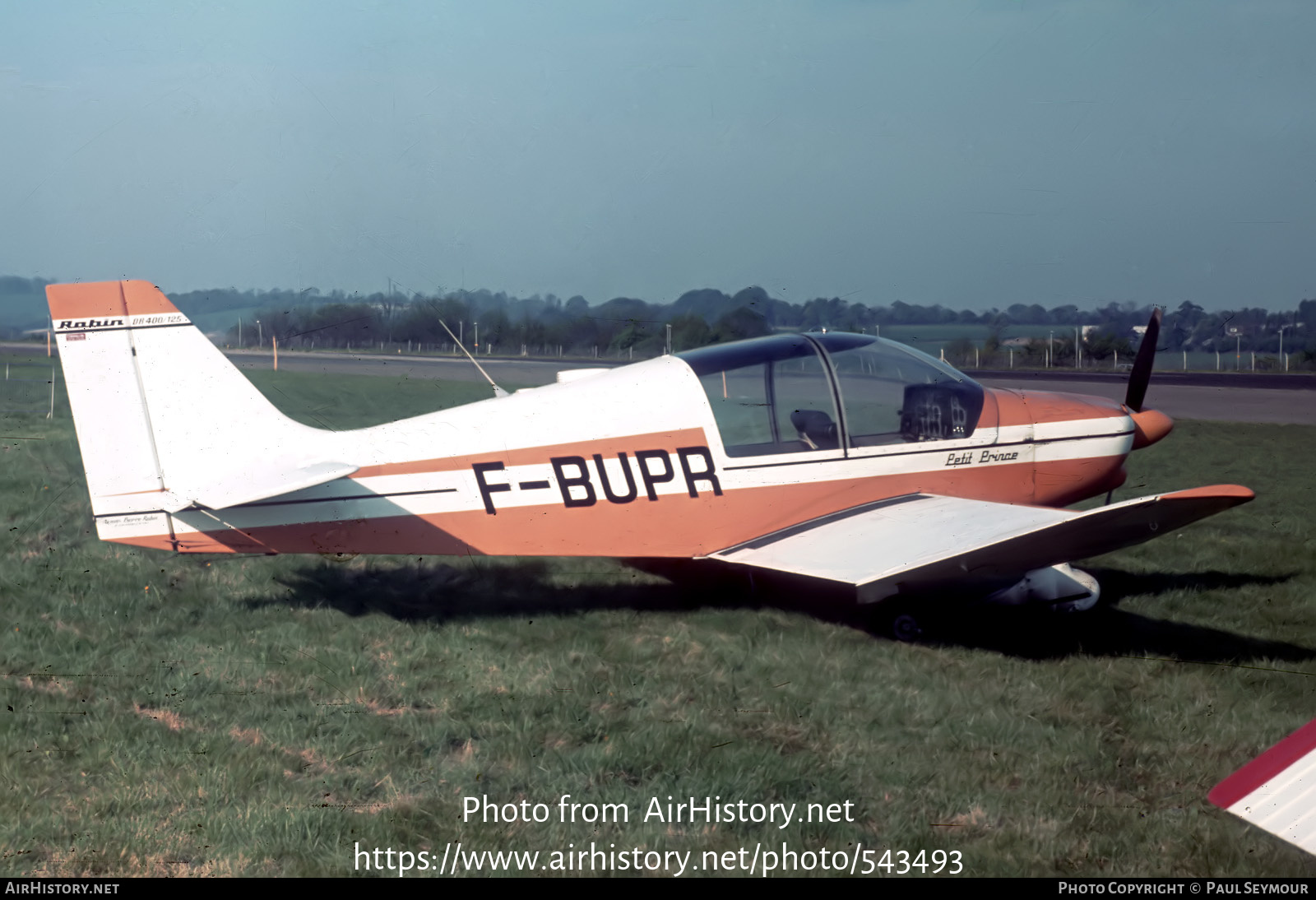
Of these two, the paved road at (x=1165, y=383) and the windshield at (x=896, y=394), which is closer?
the windshield at (x=896, y=394)

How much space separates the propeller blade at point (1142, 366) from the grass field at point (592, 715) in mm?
1329

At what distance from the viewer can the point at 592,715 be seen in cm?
448

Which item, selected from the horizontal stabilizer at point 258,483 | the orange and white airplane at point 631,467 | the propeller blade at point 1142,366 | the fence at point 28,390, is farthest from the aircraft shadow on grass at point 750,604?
the fence at point 28,390

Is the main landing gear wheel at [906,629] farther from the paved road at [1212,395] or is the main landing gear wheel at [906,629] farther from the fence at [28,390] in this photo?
the fence at [28,390]

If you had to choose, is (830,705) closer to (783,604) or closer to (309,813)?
(783,604)

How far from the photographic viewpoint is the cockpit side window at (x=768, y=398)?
602 cm

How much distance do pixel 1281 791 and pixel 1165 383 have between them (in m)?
27.4

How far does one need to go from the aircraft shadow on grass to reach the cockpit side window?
44.3 inches

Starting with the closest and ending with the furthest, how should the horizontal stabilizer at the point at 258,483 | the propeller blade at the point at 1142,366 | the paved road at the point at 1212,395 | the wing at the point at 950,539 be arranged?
1. the wing at the point at 950,539
2. the horizontal stabilizer at the point at 258,483
3. the propeller blade at the point at 1142,366
4. the paved road at the point at 1212,395

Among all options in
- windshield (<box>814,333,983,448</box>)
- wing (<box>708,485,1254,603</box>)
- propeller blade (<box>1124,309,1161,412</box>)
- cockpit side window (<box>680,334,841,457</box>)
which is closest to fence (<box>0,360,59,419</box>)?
cockpit side window (<box>680,334,841,457</box>)

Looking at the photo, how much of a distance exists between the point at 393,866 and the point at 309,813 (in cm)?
48

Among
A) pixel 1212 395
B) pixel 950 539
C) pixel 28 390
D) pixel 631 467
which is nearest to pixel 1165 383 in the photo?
pixel 1212 395

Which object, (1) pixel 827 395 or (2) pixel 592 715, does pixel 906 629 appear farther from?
(2) pixel 592 715

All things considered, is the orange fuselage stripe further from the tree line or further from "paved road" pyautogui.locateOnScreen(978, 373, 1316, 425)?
"paved road" pyautogui.locateOnScreen(978, 373, 1316, 425)
